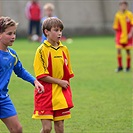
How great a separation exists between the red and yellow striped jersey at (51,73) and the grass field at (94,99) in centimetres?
163

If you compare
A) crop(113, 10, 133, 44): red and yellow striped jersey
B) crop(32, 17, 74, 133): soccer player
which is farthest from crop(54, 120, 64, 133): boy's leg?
crop(113, 10, 133, 44): red and yellow striped jersey

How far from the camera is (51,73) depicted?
23.3 ft

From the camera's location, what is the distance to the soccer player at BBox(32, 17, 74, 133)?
7.04 meters

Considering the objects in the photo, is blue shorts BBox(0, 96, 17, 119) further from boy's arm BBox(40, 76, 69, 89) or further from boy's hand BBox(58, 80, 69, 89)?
boy's hand BBox(58, 80, 69, 89)

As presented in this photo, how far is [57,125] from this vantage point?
7160 mm

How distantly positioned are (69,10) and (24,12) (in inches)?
121

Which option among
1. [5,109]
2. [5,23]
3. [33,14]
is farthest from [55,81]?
[33,14]

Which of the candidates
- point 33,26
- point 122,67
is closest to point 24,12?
point 33,26

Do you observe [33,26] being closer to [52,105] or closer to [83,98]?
[83,98]

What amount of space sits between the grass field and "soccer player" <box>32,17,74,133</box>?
5.13ft

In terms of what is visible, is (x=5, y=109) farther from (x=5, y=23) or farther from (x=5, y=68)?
(x=5, y=23)

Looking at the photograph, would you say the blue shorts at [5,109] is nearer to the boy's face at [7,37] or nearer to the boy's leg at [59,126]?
the boy's face at [7,37]

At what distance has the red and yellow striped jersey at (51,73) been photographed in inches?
277

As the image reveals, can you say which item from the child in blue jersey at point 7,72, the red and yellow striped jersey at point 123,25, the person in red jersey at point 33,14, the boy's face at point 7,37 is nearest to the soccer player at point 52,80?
the child in blue jersey at point 7,72
